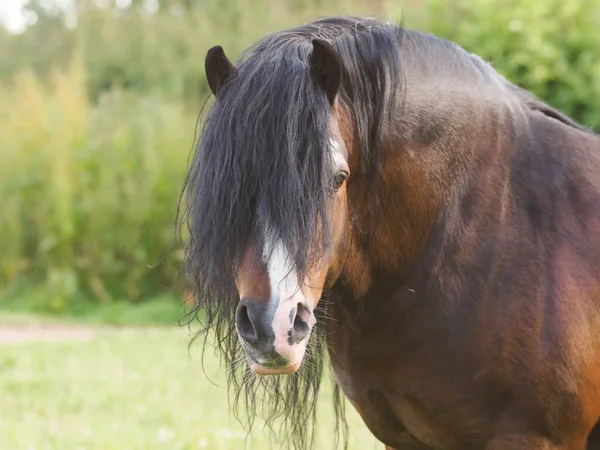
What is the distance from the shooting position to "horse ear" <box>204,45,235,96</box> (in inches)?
94.8

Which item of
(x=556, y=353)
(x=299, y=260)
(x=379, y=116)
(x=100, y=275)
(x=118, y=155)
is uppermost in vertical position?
(x=379, y=116)

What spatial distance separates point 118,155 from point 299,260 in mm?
9611

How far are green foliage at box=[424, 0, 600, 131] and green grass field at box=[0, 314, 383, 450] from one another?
3877 millimetres

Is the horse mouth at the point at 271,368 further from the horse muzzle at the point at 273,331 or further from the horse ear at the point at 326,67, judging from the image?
the horse ear at the point at 326,67

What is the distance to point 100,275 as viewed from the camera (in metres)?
11.4

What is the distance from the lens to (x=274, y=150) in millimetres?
2256

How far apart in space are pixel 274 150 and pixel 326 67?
0.89ft

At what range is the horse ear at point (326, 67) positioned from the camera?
2316 millimetres

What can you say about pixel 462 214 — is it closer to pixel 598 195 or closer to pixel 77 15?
pixel 598 195

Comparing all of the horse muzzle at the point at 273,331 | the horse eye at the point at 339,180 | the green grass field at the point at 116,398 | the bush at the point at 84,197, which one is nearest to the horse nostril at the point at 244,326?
the horse muzzle at the point at 273,331

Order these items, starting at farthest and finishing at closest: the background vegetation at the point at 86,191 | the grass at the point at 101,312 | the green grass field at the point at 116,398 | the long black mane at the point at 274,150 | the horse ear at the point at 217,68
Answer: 1. the background vegetation at the point at 86,191
2. the grass at the point at 101,312
3. the green grass field at the point at 116,398
4. the horse ear at the point at 217,68
5. the long black mane at the point at 274,150

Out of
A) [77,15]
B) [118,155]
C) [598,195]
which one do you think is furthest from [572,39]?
[77,15]

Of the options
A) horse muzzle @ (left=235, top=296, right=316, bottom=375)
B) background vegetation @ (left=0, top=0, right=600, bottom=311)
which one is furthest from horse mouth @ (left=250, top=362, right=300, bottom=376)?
background vegetation @ (left=0, top=0, right=600, bottom=311)

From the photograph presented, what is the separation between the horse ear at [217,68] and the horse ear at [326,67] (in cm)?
23
